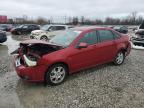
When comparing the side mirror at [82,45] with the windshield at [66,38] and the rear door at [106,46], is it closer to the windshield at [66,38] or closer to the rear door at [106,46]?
the windshield at [66,38]

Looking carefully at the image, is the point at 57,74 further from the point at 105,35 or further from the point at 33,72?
the point at 105,35

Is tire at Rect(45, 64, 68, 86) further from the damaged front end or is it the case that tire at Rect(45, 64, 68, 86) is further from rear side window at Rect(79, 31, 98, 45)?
rear side window at Rect(79, 31, 98, 45)

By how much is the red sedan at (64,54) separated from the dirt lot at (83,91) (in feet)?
1.07

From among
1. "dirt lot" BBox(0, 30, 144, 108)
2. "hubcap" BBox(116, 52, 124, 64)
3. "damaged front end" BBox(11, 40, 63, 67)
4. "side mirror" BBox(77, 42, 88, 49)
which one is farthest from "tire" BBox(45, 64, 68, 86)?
"hubcap" BBox(116, 52, 124, 64)

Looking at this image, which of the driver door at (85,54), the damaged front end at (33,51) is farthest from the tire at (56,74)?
the damaged front end at (33,51)

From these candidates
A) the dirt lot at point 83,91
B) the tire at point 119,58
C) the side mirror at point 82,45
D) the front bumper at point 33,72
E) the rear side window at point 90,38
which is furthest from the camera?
the tire at point 119,58

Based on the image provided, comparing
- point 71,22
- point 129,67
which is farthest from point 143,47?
point 71,22

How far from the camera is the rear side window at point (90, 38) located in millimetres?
5441

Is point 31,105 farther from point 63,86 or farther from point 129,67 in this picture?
point 129,67

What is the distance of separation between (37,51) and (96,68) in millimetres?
2246

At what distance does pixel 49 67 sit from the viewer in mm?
4680

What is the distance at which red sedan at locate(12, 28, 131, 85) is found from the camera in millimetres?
4590

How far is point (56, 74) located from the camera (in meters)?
4.85

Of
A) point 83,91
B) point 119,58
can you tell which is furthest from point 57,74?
point 119,58
